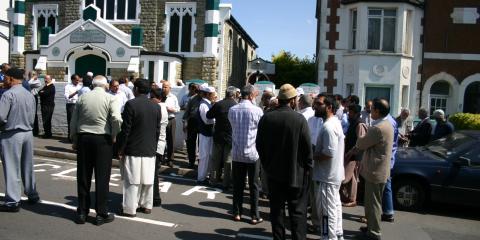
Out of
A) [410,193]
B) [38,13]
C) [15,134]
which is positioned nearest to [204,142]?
[15,134]

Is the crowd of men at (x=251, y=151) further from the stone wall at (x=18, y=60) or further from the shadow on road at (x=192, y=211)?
the stone wall at (x=18, y=60)

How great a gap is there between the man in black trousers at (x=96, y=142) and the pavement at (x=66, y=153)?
3.93 m

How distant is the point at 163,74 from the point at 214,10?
12.2ft

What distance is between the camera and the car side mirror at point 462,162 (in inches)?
330

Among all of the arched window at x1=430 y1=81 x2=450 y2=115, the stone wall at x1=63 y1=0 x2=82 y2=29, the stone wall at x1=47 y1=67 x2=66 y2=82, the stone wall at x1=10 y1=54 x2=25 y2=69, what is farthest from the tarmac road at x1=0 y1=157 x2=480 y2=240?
the stone wall at x1=10 y1=54 x2=25 y2=69

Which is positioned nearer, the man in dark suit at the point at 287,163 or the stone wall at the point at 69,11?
the man in dark suit at the point at 287,163

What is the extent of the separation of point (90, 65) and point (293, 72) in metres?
21.4

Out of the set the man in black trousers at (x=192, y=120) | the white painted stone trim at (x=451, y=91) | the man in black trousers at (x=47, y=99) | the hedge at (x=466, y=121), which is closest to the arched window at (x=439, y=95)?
the white painted stone trim at (x=451, y=91)

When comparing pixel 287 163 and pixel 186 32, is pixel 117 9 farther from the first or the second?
pixel 287 163

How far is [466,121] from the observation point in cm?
1586

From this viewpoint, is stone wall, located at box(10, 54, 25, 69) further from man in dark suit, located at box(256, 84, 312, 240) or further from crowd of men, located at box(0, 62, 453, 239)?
man in dark suit, located at box(256, 84, 312, 240)

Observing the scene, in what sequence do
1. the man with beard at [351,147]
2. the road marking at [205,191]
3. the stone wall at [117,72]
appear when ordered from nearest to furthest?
the man with beard at [351,147] → the road marking at [205,191] → the stone wall at [117,72]

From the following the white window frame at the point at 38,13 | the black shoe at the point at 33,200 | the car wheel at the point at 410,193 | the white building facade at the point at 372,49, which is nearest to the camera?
the black shoe at the point at 33,200

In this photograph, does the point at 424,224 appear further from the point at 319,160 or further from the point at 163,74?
the point at 163,74
